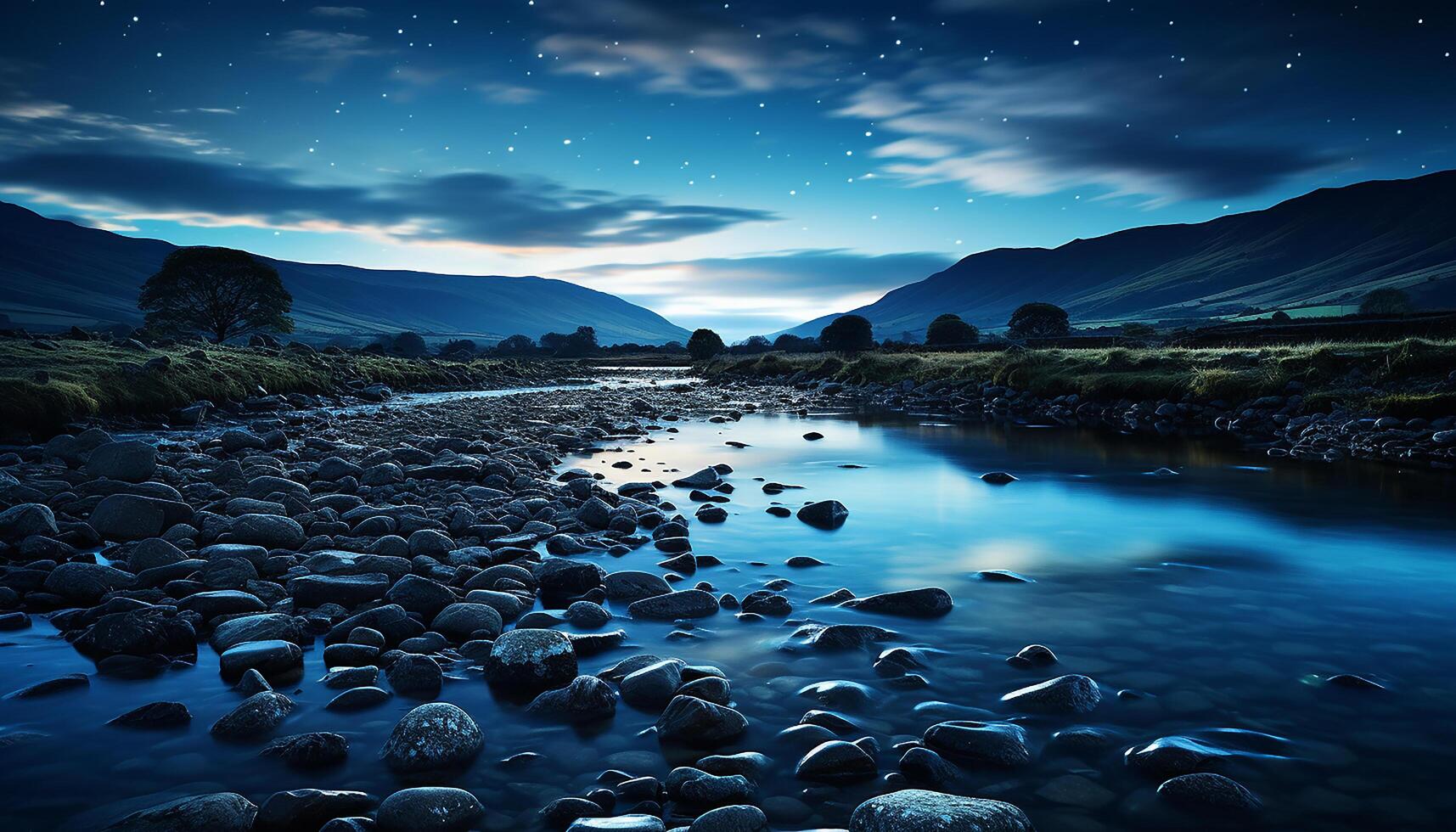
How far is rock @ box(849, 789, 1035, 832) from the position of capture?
152 inches

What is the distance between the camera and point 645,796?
446 centimetres

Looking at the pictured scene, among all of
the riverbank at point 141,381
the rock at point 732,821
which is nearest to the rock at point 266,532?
the rock at point 732,821

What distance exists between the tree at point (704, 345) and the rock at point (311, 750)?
113082mm

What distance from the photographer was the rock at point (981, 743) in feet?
16.1

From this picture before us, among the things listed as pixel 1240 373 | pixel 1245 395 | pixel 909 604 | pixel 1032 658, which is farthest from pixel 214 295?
pixel 1032 658

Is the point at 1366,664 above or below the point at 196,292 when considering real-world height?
below

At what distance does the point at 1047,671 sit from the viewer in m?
6.46

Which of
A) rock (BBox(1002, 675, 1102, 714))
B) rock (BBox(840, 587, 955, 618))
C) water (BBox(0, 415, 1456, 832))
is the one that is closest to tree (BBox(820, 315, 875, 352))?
water (BBox(0, 415, 1456, 832))

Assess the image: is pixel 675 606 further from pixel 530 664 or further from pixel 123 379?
pixel 123 379

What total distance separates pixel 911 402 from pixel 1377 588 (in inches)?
1321

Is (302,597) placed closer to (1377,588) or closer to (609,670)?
(609,670)

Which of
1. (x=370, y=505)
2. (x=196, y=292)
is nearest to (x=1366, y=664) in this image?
(x=370, y=505)

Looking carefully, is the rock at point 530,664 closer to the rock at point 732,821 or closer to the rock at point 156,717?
the rock at point 156,717

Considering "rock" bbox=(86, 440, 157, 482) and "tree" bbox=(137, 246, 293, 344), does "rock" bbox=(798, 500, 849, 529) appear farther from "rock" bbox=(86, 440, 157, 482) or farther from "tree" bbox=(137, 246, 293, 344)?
"tree" bbox=(137, 246, 293, 344)
